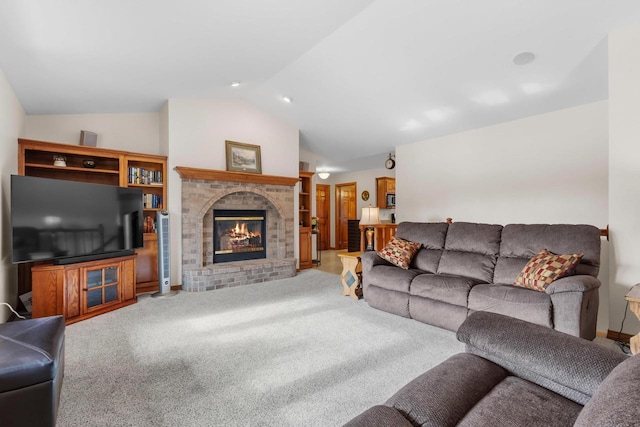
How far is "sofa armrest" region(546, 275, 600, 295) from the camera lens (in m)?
2.33

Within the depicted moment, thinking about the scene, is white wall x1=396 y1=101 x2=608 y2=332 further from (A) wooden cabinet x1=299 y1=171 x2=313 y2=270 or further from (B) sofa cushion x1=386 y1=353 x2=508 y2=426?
(B) sofa cushion x1=386 y1=353 x2=508 y2=426

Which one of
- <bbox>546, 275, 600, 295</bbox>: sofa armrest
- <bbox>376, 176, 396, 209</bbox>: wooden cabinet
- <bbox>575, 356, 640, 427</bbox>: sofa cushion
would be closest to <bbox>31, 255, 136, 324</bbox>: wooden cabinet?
<bbox>575, 356, 640, 427</bbox>: sofa cushion

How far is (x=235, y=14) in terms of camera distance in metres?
2.76

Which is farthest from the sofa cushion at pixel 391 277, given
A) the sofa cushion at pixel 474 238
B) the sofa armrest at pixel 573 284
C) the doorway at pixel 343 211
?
the doorway at pixel 343 211

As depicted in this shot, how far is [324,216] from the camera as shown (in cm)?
957

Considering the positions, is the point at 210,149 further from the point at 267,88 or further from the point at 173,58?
the point at 173,58

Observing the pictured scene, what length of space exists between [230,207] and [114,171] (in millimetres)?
1738

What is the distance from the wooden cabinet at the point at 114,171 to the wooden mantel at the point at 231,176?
357 mm

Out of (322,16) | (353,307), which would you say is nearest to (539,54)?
(322,16)

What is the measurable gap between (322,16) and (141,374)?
3.38 meters

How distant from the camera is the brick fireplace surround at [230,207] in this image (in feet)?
15.5

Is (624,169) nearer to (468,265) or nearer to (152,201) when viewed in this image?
(468,265)

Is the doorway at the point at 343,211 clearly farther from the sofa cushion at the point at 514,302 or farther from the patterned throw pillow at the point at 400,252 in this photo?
the sofa cushion at the point at 514,302

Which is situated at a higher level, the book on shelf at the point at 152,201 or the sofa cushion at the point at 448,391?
the book on shelf at the point at 152,201
